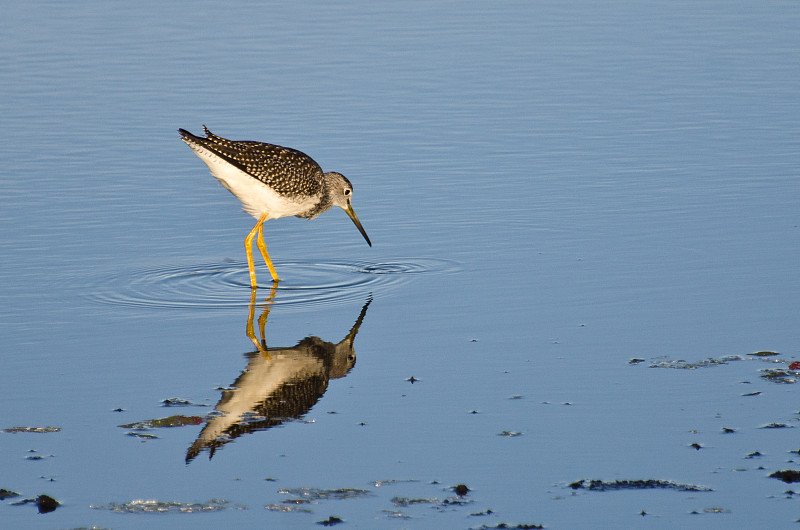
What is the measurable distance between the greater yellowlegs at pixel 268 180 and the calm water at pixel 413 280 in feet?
1.47

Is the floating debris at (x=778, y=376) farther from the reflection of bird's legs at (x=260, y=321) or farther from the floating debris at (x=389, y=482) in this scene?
the reflection of bird's legs at (x=260, y=321)

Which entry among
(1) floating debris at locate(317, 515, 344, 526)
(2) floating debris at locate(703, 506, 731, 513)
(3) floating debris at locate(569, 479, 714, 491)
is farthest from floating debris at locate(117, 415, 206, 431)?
(2) floating debris at locate(703, 506, 731, 513)

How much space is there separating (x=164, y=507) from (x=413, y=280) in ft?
16.4

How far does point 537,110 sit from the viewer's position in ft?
56.6

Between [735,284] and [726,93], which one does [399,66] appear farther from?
[735,284]

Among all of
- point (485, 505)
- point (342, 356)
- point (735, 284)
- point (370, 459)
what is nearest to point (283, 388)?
point (342, 356)

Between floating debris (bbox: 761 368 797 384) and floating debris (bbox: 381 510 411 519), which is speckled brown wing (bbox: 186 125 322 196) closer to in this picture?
floating debris (bbox: 761 368 797 384)

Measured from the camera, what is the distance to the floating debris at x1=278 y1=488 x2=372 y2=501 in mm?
6414

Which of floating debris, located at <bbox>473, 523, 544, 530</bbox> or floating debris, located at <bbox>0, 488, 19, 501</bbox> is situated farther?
floating debris, located at <bbox>0, 488, 19, 501</bbox>

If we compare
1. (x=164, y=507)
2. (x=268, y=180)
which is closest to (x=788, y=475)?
(x=164, y=507)

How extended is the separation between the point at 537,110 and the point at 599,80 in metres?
1.96

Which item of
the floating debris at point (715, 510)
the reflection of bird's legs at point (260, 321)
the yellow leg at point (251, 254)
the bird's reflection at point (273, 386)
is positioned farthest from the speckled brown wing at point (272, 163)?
the floating debris at point (715, 510)

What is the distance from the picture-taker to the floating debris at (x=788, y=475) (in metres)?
6.48

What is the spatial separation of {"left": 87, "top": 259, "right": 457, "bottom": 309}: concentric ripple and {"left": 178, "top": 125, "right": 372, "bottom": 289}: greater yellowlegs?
27 centimetres
